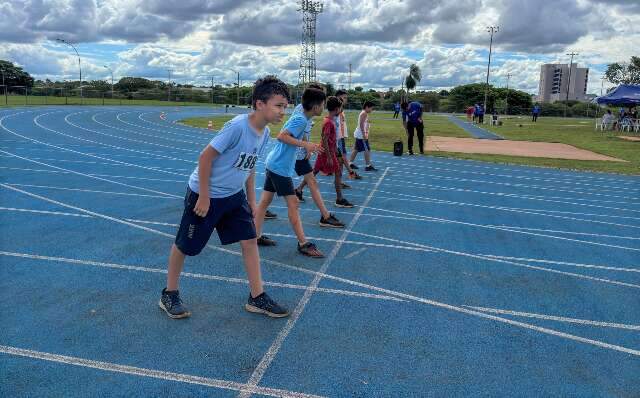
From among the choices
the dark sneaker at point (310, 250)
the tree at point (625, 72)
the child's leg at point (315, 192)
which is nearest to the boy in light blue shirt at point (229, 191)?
the dark sneaker at point (310, 250)

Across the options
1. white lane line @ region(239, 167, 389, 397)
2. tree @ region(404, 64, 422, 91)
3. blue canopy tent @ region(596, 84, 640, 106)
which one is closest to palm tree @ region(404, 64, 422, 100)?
tree @ region(404, 64, 422, 91)

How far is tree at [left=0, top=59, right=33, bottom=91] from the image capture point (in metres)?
76.1

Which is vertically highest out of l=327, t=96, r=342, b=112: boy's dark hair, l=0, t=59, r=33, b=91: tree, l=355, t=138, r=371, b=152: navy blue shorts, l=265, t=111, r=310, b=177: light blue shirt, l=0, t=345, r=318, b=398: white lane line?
l=0, t=59, r=33, b=91: tree

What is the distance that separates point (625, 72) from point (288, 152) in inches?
2866

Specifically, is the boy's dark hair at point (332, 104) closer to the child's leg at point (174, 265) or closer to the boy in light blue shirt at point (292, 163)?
the boy in light blue shirt at point (292, 163)

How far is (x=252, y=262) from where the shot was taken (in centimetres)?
399

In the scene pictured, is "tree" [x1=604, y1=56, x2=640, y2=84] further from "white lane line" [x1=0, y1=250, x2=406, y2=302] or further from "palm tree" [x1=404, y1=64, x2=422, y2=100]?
"white lane line" [x1=0, y1=250, x2=406, y2=302]

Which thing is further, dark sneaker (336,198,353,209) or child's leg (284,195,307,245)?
dark sneaker (336,198,353,209)

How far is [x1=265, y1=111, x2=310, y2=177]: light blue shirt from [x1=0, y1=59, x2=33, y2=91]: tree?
82614mm

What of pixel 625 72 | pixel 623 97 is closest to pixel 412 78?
pixel 625 72

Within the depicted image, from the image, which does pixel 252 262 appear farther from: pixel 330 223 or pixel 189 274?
pixel 330 223

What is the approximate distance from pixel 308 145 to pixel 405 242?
1.97 metres

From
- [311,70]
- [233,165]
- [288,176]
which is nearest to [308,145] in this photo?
[288,176]

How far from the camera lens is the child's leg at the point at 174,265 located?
3850 mm
